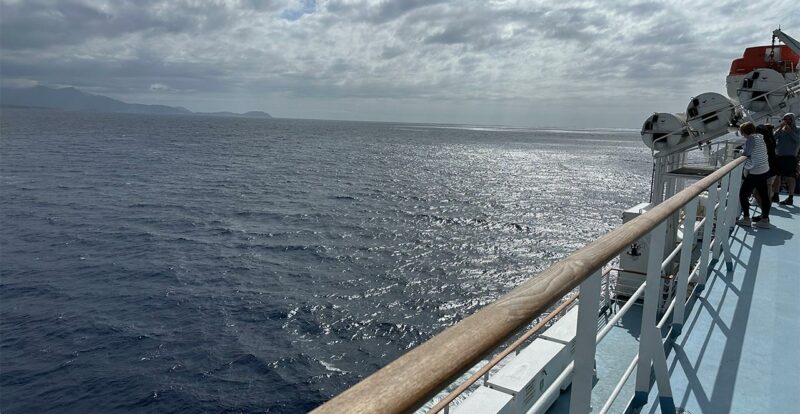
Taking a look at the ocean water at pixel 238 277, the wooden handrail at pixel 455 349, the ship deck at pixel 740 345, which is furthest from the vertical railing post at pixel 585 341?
the ocean water at pixel 238 277

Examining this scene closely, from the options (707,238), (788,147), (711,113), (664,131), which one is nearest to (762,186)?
(788,147)

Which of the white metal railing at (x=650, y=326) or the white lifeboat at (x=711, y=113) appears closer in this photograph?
the white metal railing at (x=650, y=326)

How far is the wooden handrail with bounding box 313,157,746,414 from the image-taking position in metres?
0.78

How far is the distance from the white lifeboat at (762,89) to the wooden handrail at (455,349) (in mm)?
17526

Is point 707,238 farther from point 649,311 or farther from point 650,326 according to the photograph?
point 649,311

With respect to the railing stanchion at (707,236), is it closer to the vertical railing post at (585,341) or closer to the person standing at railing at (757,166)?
the vertical railing post at (585,341)

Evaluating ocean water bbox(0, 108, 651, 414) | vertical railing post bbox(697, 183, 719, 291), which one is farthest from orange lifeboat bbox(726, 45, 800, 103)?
vertical railing post bbox(697, 183, 719, 291)

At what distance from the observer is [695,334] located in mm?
3965

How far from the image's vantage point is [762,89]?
15523 millimetres

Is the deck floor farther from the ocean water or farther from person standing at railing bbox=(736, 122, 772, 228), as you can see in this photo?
the ocean water

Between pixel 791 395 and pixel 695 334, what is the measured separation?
87 cm

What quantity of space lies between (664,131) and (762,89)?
4.35 metres

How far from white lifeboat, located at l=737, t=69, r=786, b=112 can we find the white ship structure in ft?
26.7

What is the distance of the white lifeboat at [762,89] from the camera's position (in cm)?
1518
